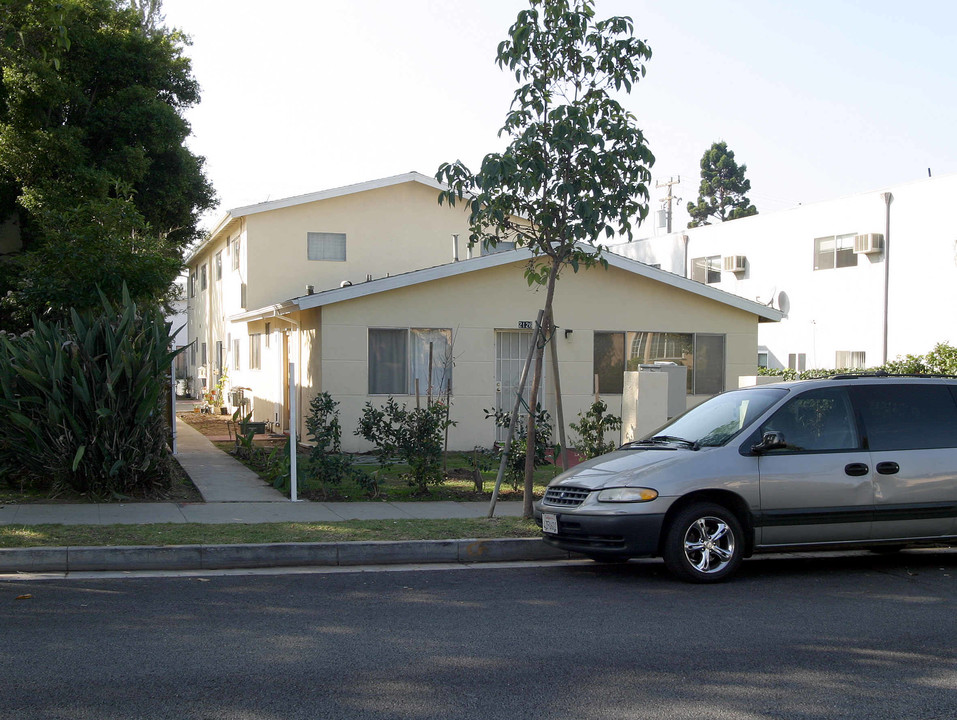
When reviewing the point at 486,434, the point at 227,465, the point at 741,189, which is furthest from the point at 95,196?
the point at 741,189

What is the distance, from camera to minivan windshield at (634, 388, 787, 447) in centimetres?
836

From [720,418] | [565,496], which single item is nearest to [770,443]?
[720,418]

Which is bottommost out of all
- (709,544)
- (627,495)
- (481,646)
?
(481,646)

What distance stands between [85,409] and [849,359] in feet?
70.4

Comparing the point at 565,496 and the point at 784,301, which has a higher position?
the point at 784,301

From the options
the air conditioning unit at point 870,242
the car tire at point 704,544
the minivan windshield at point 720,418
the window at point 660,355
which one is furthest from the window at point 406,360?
the air conditioning unit at point 870,242

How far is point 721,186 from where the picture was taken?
69.8m

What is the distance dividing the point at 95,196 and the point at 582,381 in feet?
32.1

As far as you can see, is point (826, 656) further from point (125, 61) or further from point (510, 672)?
point (125, 61)

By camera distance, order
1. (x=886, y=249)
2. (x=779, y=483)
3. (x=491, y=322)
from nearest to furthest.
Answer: (x=779, y=483) → (x=491, y=322) → (x=886, y=249)

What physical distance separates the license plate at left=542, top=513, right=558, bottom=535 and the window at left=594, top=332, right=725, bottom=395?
31.5 ft

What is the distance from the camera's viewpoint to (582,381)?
17906 mm

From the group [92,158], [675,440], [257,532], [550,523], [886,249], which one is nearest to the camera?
[550,523]

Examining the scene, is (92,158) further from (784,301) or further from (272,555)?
(784,301)
